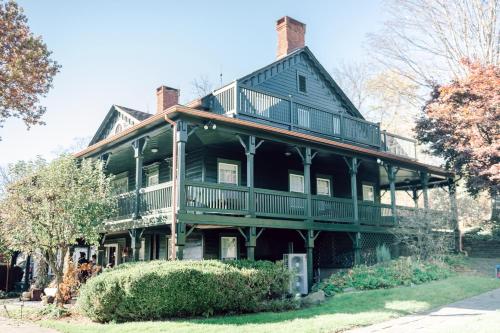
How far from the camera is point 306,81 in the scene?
23.4 m

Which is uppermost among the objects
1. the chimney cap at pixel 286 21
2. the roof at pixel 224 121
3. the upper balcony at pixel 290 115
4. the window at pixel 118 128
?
the chimney cap at pixel 286 21

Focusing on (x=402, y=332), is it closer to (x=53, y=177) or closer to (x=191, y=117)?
(x=191, y=117)

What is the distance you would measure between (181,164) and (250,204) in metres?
2.83

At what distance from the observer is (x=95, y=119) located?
5081 cm

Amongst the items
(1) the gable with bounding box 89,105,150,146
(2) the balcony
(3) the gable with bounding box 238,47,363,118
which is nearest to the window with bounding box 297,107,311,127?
(3) the gable with bounding box 238,47,363,118

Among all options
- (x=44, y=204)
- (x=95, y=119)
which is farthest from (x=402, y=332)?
(x=95, y=119)

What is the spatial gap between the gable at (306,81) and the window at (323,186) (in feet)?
11.4

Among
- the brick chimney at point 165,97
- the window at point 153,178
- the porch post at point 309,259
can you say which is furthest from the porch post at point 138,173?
the brick chimney at point 165,97

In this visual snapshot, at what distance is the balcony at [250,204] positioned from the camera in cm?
1456

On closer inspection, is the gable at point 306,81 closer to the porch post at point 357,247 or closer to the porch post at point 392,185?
the porch post at point 392,185

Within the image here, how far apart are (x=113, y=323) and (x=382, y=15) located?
27882 millimetres

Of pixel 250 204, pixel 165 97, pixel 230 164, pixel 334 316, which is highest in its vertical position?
pixel 165 97

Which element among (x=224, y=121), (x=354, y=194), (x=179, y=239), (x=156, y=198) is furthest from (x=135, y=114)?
(x=179, y=239)

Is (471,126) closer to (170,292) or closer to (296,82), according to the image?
(296,82)
